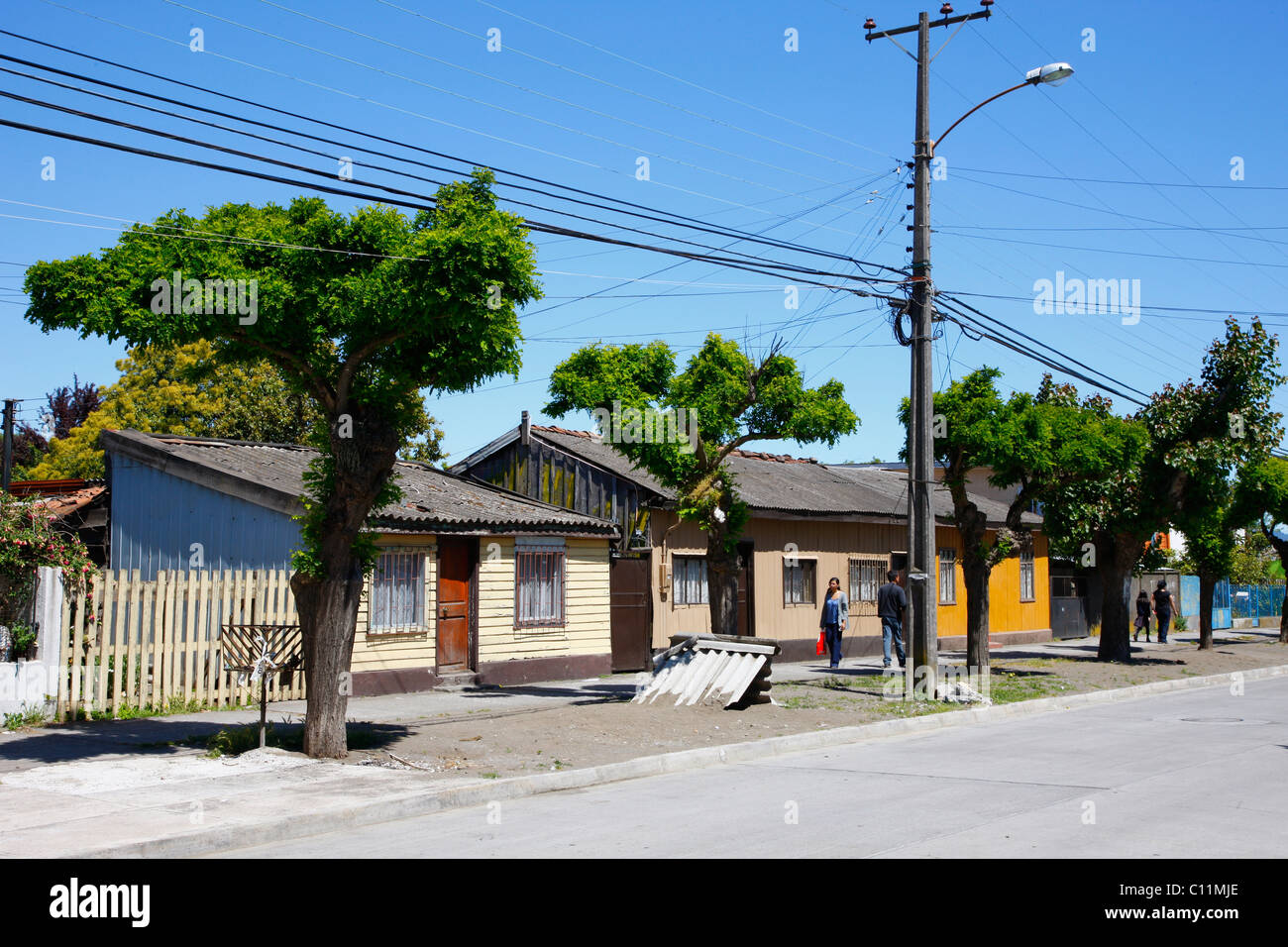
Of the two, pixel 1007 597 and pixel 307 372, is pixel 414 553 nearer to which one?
pixel 307 372

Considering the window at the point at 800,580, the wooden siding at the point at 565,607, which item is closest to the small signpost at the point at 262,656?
the wooden siding at the point at 565,607

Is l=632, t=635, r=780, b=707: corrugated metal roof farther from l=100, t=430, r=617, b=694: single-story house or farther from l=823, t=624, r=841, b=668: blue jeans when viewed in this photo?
l=823, t=624, r=841, b=668: blue jeans

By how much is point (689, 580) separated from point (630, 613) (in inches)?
73.1

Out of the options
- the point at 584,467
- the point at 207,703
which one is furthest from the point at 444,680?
the point at 584,467

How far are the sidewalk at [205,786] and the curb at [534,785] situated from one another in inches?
0.4

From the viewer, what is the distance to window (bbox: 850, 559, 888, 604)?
26.6 metres

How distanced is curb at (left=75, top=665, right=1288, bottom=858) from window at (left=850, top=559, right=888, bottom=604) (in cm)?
864

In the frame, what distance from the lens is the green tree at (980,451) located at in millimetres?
19609

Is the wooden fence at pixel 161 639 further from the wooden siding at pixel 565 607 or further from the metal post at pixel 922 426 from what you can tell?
the metal post at pixel 922 426

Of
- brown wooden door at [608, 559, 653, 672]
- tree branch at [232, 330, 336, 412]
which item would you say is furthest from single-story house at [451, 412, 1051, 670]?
tree branch at [232, 330, 336, 412]
